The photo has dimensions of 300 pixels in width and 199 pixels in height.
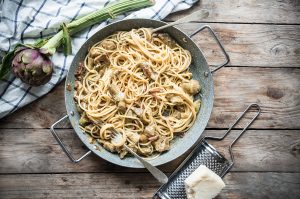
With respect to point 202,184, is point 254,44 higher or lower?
higher

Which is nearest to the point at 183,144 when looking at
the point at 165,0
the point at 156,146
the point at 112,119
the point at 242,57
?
the point at 156,146

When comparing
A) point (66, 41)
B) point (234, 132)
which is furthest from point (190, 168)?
point (66, 41)

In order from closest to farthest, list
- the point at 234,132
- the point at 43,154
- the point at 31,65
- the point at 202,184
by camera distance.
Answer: the point at 31,65 → the point at 202,184 → the point at 43,154 → the point at 234,132

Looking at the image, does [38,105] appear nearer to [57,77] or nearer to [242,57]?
[57,77]

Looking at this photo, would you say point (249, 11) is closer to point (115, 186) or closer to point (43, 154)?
point (115, 186)

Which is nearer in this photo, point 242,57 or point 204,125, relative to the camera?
point 204,125

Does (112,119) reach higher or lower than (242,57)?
lower
